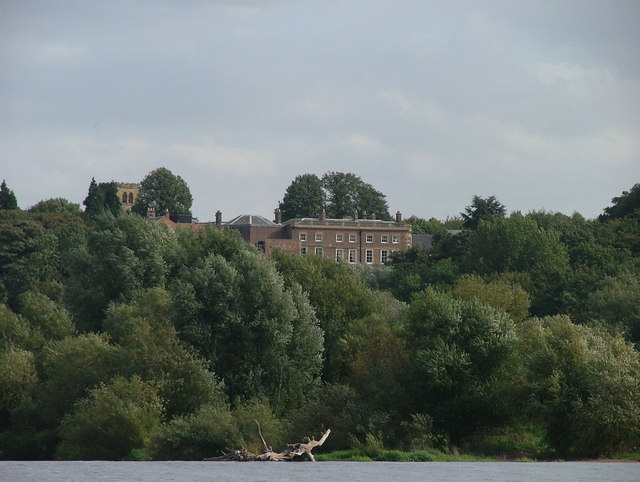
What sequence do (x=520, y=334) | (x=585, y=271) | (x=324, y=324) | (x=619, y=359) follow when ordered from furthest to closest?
(x=585, y=271) < (x=324, y=324) < (x=520, y=334) < (x=619, y=359)

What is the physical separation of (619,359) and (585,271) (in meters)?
42.9

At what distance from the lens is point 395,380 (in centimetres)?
5528

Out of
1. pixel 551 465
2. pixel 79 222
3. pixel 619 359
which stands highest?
pixel 79 222

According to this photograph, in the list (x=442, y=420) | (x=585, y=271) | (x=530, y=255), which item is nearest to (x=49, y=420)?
(x=442, y=420)

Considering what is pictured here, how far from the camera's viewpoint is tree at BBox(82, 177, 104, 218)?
476 feet

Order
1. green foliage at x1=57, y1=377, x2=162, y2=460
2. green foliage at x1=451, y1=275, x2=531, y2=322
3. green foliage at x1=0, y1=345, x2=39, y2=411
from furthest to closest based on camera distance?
green foliage at x1=0, y1=345, x2=39, y2=411
green foliage at x1=451, y1=275, x2=531, y2=322
green foliage at x1=57, y1=377, x2=162, y2=460

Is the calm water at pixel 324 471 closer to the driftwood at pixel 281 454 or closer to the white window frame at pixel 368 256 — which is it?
the driftwood at pixel 281 454

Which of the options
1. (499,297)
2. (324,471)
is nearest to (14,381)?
(499,297)

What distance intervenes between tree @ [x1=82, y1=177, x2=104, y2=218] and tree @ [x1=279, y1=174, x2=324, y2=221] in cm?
4107

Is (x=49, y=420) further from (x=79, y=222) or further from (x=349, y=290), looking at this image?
(x=79, y=222)

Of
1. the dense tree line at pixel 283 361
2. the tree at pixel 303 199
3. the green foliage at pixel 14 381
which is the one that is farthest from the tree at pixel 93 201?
the green foliage at pixel 14 381

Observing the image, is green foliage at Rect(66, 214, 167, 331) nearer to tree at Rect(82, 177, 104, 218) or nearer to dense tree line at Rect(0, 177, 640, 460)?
dense tree line at Rect(0, 177, 640, 460)

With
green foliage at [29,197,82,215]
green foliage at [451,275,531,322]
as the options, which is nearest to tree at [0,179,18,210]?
green foliage at [29,197,82,215]

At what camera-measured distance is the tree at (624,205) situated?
125000mm
